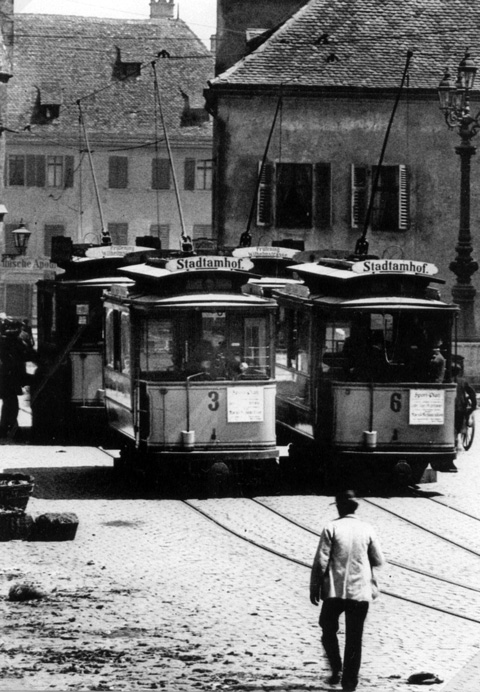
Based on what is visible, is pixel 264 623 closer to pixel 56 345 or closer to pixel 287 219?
pixel 56 345

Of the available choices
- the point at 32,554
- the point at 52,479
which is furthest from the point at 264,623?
the point at 52,479

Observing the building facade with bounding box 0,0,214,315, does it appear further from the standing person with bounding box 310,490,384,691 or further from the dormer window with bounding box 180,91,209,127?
the standing person with bounding box 310,490,384,691

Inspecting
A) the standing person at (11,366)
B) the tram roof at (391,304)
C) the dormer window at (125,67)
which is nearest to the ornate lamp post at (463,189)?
the standing person at (11,366)

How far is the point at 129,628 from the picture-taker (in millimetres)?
11938

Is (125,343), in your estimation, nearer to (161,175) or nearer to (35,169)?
(35,169)

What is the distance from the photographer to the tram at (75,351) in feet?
81.0

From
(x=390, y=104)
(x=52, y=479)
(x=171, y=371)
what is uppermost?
(x=390, y=104)

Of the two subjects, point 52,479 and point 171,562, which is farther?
point 52,479

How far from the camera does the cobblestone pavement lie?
10.6m

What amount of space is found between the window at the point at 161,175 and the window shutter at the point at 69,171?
3507 millimetres

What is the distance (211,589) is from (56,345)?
12.3 meters

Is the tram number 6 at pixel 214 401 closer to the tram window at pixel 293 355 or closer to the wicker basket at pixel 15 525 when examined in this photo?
the tram window at pixel 293 355

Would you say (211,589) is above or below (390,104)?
below

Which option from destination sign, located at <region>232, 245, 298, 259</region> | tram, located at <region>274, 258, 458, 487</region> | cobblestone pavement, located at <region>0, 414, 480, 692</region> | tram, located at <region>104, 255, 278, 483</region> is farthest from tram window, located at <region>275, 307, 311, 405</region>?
destination sign, located at <region>232, 245, 298, 259</region>
